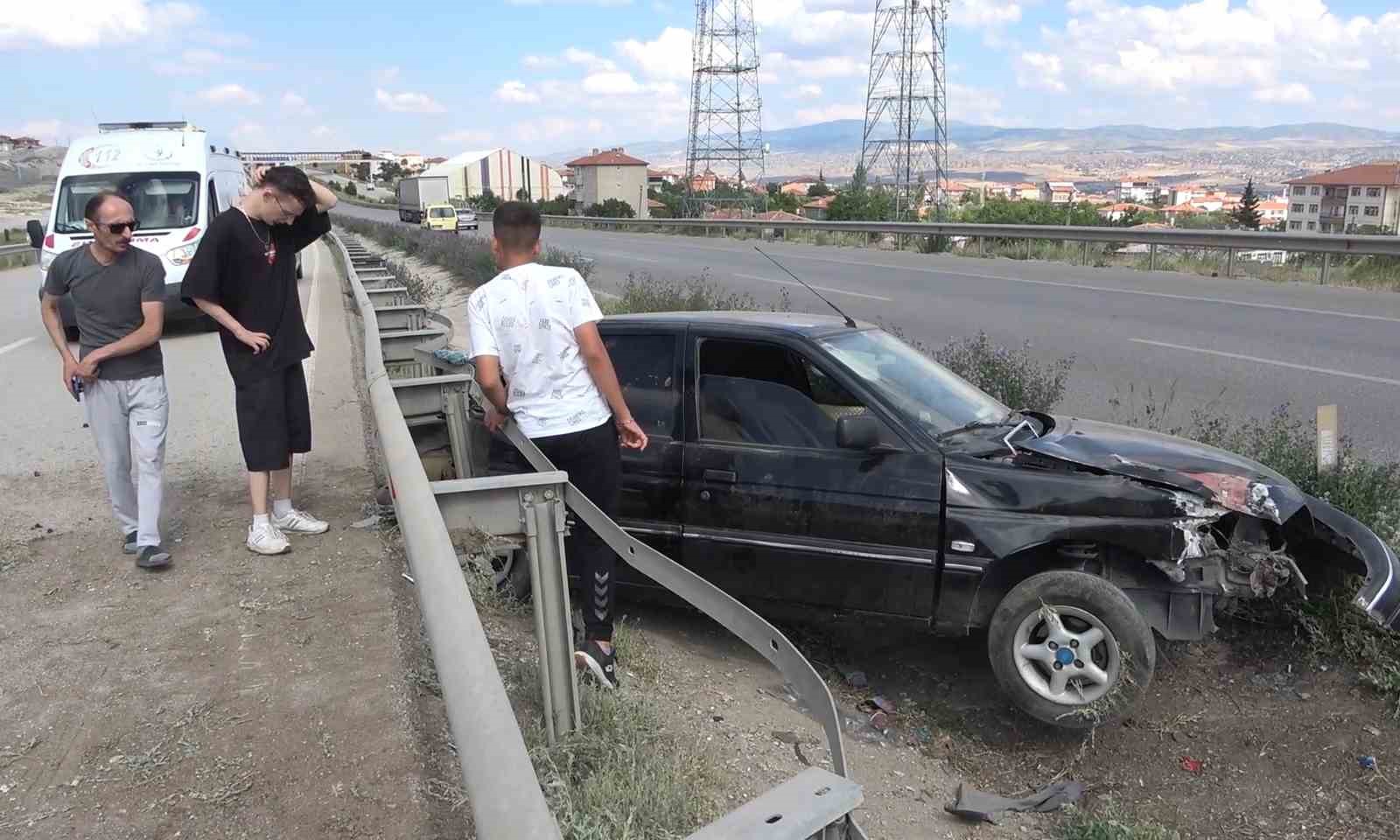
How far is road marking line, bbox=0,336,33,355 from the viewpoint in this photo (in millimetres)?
13305

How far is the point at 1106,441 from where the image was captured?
4.61 m

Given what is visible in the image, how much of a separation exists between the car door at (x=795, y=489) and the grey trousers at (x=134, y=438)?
2399 mm

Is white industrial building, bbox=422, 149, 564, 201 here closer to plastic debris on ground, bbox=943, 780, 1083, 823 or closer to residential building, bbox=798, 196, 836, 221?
residential building, bbox=798, 196, 836, 221

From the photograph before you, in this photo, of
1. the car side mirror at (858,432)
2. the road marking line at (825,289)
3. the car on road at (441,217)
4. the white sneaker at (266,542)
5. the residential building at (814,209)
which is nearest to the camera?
the car side mirror at (858,432)

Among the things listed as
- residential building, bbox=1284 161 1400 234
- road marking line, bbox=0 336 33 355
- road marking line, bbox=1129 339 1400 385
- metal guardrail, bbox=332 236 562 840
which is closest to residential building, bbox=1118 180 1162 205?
residential building, bbox=1284 161 1400 234

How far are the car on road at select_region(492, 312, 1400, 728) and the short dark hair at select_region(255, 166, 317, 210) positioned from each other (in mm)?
1471

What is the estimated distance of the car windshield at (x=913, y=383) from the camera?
184 inches

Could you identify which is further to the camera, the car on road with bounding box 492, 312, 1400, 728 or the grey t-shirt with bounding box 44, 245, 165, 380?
the grey t-shirt with bounding box 44, 245, 165, 380

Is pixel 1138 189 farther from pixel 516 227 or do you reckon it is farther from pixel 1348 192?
pixel 516 227

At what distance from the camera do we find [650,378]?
16.7 feet

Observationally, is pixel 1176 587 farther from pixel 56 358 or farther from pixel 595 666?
pixel 56 358

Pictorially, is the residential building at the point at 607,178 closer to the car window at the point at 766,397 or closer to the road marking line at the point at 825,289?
the road marking line at the point at 825,289

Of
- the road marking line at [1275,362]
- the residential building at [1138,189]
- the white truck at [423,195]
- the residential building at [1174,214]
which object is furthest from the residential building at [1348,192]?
the residential building at [1138,189]

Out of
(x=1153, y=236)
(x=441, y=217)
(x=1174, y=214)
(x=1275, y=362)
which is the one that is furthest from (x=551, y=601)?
(x=1174, y=214)
